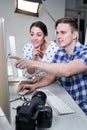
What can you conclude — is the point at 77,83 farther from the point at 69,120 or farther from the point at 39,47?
the point at 39,47

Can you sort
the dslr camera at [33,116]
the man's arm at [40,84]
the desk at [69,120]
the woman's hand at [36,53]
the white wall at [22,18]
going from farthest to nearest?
the white wall at [22,18] < the woman's hand at [36,53] < the man's arm at [40,84] < the desk at [69,120] < the dslr camera at [33,116]

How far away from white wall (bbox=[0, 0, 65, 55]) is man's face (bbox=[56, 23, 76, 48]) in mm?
1637

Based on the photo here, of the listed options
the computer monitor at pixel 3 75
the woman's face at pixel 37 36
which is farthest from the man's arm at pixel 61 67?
the woman's face at pixel 37 36

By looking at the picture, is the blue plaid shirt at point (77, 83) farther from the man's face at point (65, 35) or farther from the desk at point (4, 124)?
the desk at point (4, 124)

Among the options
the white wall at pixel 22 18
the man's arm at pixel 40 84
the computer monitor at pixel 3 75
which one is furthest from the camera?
the white wall at pixel 22 18

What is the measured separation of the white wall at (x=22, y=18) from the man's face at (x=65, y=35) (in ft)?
5.37

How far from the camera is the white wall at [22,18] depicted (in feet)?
10.6

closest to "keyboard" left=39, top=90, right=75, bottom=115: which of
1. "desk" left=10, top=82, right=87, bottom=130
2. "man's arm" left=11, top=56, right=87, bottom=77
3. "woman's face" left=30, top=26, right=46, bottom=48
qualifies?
"desk" left=10, top=82, right=87, bottom=130

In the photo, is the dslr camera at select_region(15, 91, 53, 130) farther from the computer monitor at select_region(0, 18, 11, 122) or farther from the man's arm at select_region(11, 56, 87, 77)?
the man's arm at select_region(11, 56, 87, 77)

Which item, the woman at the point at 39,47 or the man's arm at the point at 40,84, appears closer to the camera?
the man's arm at the point at 40,84

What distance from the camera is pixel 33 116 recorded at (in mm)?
1018

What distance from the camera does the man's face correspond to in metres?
1.70

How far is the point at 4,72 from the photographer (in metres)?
0.89

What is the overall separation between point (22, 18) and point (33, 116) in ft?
8.16
